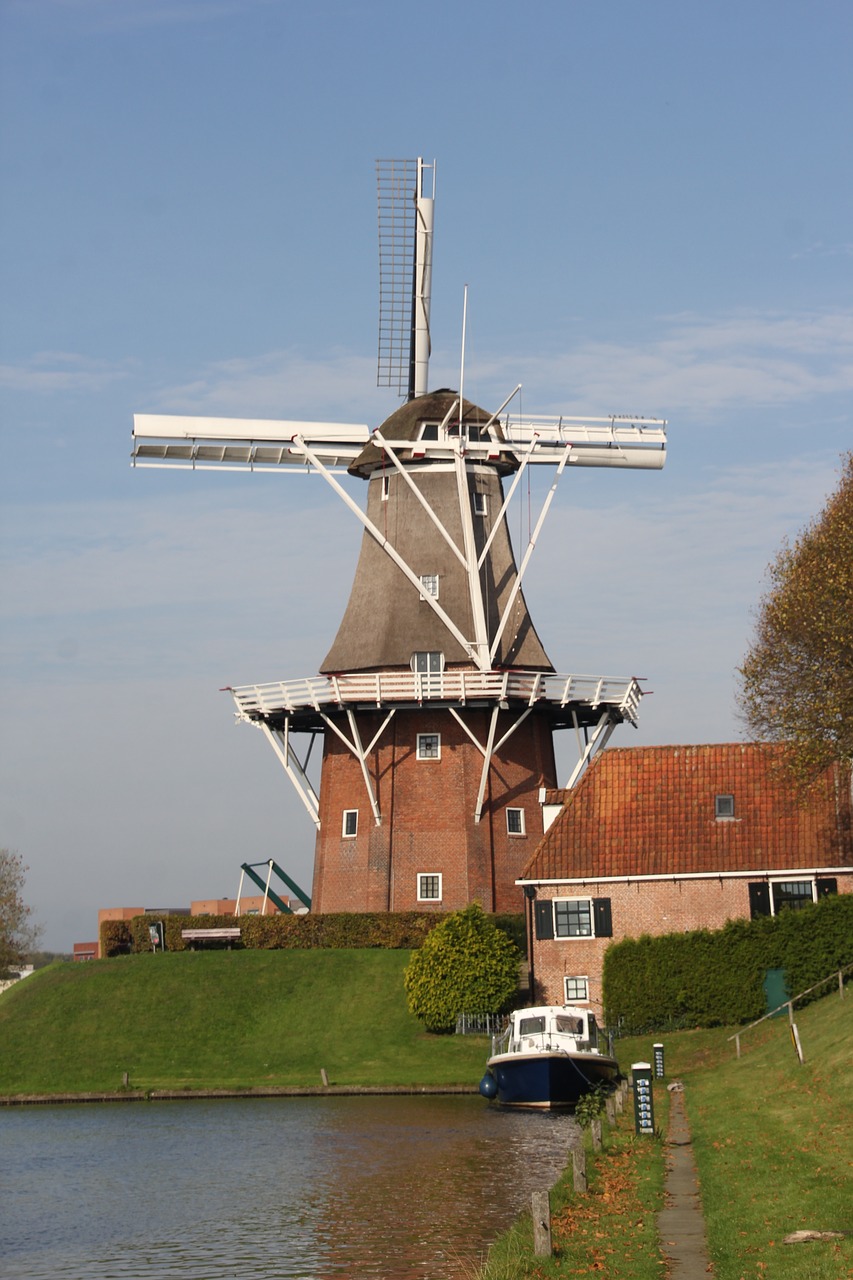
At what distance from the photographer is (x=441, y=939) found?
39.7 meters

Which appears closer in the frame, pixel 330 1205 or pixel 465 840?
pixel 330 1205

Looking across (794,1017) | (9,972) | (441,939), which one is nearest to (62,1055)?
(441,939)

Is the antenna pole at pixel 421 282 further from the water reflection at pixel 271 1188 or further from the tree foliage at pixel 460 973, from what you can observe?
the water reflection at pixel 271 1188

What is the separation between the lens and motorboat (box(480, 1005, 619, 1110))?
98.9 feet

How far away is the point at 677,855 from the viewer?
3931 cm

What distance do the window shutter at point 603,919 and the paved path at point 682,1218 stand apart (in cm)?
1644

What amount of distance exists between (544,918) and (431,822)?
6.55 meters

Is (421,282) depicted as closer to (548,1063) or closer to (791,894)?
(791,894)

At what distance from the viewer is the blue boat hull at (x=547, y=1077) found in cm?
3009

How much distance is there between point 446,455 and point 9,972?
56.3 meters

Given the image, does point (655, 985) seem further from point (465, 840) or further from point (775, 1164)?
point (775, 1164)

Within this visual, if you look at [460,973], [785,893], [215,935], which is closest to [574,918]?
[460,973]

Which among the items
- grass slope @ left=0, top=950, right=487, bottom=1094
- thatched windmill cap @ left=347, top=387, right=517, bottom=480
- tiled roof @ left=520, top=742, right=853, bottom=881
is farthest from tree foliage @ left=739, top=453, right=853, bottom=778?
thatched windmill cap @ left=347, top=387, right=517, bottom=480

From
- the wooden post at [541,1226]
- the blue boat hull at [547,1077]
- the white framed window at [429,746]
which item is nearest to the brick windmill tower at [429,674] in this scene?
the white framed window at [429,746]
